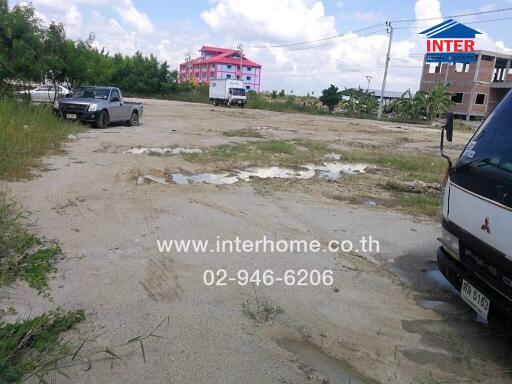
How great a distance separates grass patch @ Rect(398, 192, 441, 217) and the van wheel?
12.5m

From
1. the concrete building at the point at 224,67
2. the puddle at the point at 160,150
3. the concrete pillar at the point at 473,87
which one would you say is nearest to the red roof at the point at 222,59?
the concrete building at the point at 224,67

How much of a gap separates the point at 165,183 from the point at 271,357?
228 inches

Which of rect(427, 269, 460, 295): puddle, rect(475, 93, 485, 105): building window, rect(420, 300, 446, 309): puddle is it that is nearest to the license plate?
rect(420, 300, 446, 309): puddle

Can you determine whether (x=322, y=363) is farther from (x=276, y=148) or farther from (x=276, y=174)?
(x=276, y=148)

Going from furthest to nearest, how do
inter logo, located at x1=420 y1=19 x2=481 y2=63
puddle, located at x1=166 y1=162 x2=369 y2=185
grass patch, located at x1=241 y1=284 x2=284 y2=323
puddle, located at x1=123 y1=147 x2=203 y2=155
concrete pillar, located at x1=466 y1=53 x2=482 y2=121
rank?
concrete pillar, located at x1=466 y1=53 x2=482 y2=121 → inter logo, located at x1=420 y1=19 x2=481 y2=63 → puddle, located at x1=123 y1=147 x2=203 y2=155 → puddle, located at x1=166 y1=162 x2=369 y2=185 → grass patch, located at x1=241 y1=284 x2=284 y2=323

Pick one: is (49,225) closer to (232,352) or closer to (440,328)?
(232,352)

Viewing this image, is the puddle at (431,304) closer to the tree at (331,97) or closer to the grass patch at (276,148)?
the grass patch at (276,148)

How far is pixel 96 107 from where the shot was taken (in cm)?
1675

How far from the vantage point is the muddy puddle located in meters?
8.77

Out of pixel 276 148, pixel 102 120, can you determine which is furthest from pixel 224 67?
pixel 276 148

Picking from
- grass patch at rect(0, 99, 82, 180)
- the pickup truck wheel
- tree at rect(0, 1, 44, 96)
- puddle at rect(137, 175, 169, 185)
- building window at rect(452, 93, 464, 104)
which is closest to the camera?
puddle at rect(137, 175, 169, 185)

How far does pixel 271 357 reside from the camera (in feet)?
10.2

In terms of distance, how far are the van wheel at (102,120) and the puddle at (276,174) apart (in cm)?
913

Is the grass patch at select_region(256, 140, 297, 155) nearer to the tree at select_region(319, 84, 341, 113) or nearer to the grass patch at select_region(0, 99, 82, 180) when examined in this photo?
the grass patch at select_region(0, 99, 82, 180)
